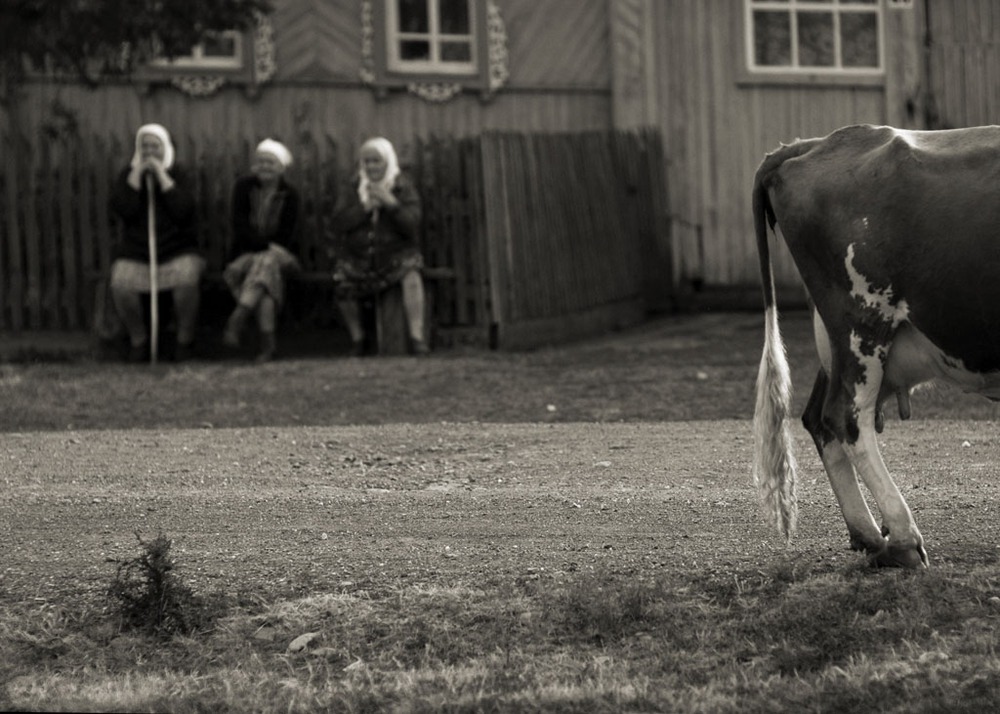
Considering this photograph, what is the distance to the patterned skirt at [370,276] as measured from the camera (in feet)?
46.3

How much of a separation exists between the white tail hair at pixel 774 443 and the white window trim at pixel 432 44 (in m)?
11.2

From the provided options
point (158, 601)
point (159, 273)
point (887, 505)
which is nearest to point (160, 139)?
point (159, 273)

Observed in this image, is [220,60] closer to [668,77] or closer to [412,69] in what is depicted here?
[412,69]

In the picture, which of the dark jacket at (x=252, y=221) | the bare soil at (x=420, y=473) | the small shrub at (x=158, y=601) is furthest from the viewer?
the dark jacket at (x=252, y=221)

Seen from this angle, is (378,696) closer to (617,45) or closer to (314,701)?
(314,701)

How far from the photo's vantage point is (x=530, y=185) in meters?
14.9

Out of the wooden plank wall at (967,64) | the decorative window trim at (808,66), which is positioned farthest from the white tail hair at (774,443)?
the wooden plank wall at (967,64)

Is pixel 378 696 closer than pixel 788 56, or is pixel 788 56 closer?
pixel 378 696

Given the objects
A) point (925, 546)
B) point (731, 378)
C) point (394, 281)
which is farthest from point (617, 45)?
point (925, 546)

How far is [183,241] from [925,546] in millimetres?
9097

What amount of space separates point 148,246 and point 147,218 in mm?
276

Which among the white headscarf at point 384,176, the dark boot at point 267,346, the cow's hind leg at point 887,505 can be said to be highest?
the white headscarf at point 384,176

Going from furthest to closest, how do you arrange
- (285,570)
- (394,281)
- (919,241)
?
1. (394,281)
2. (285,570)
3. (919,241)

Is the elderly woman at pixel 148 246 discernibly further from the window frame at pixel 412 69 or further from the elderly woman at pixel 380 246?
the window frame at pixel 412 69
